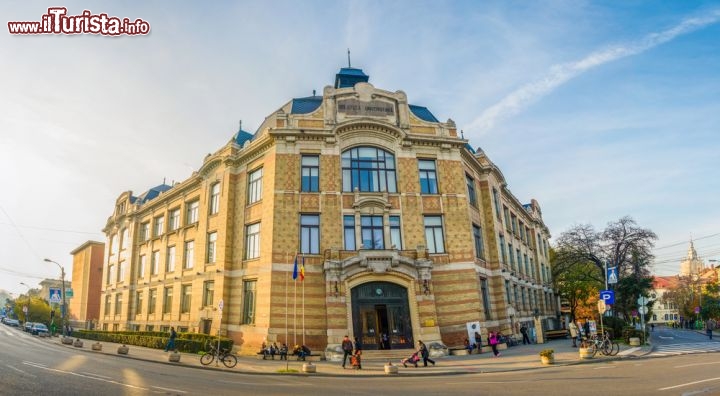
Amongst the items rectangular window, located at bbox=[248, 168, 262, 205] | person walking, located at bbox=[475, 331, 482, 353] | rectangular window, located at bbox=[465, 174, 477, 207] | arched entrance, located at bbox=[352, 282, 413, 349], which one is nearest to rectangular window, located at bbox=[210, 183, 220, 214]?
rectangular window, located at bbox=[248, 168, 262, 205]

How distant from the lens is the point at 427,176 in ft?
103

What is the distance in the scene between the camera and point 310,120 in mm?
30188

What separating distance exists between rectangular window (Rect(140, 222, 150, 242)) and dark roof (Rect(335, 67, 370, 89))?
2656 cm

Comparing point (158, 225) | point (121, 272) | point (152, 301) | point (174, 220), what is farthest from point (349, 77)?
point (121, 272)

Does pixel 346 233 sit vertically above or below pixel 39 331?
above

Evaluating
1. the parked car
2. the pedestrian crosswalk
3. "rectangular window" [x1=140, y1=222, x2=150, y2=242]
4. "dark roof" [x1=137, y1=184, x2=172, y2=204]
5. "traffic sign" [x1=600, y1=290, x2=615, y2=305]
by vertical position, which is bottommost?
the pedestrian crosswalk

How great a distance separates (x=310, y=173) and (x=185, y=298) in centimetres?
1689

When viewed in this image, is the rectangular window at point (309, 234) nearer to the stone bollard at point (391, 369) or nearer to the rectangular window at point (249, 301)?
the rectangular window at point (249, 301)

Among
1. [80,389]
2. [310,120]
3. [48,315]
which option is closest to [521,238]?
[310,120]

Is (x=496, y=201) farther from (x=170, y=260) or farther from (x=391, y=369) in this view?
(x=170, y=260)

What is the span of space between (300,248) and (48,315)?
73550 mm

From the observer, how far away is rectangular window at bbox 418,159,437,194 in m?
31.1

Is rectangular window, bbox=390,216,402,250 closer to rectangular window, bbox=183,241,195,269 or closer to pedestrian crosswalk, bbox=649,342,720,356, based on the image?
pedestrian crosswalk, bbox=649,342,720,356

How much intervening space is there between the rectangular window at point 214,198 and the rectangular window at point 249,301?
8.10 metres
